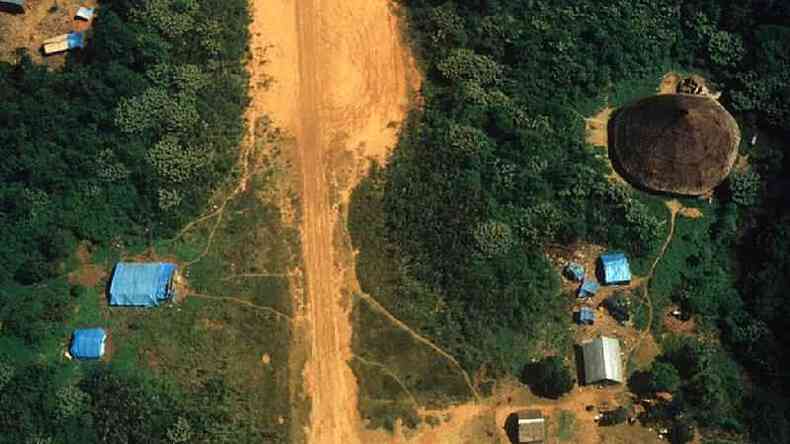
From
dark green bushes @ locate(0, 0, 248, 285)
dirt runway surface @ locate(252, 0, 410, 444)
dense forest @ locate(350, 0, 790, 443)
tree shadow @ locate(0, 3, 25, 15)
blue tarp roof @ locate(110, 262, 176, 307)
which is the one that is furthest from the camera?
tree shadow @ locate(0, 3, 25, 15)

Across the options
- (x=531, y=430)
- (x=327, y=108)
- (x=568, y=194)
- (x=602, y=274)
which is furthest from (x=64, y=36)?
(x=531, y=430)

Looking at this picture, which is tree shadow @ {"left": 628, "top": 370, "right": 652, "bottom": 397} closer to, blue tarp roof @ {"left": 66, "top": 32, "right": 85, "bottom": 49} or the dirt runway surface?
the dirt runway surface


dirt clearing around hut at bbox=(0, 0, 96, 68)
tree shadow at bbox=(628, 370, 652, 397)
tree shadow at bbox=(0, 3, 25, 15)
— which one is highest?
tree shadow at bbox=(0, 3, 25, 15)

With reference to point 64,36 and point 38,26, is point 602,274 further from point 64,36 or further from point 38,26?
point 38,26

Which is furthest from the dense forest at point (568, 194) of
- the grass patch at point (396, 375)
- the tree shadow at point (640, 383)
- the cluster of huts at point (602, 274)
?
the grass patch at point (396, 375)

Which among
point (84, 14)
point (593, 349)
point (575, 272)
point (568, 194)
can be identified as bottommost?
point (593, 349)

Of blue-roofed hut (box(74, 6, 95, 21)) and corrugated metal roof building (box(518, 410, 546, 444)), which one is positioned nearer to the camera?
corrugated metal roof building (box(518, 410, 546, 444))

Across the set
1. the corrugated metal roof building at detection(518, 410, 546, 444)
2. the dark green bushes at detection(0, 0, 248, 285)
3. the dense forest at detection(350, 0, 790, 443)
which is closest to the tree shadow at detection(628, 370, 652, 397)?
the dense forest at detection(350, 0, 790, 443)

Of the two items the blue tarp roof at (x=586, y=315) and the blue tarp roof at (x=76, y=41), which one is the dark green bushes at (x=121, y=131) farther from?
the blue tarp roof at (x=586, y=315)
